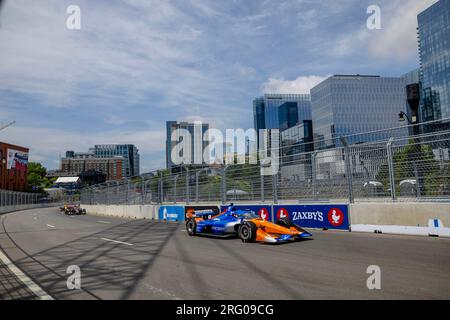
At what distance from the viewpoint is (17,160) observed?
8900 centimetres

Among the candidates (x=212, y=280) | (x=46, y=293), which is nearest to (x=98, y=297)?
(x=46, y=293)

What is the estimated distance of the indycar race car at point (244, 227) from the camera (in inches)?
378

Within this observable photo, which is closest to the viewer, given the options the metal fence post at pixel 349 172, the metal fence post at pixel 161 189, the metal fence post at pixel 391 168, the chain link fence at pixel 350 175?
the chain link fence at pixel 350 175

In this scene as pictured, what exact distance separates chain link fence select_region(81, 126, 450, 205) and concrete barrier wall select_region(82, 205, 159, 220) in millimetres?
5137

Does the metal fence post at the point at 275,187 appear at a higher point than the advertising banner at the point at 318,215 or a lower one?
higher

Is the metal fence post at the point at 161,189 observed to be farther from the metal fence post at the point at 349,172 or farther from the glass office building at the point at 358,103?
the glass office building at the point at 358,103

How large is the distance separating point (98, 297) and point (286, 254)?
4.36 m

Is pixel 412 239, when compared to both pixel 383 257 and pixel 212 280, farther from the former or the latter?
pixel 212 280

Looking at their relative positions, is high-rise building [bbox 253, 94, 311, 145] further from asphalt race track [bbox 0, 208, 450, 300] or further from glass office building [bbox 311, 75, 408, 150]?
asphalt race track [bbox 0, 208, 450, 300]

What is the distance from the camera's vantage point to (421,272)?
5699 mm

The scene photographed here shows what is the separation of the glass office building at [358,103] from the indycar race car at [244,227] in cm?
10155

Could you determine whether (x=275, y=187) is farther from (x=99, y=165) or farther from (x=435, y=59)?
(x=99, y=165)

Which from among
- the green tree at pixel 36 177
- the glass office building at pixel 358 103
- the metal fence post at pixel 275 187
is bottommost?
the metal fence post at pixel 275 187

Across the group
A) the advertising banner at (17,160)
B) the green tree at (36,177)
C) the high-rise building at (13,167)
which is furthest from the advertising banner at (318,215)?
the green tree at (36,177)
